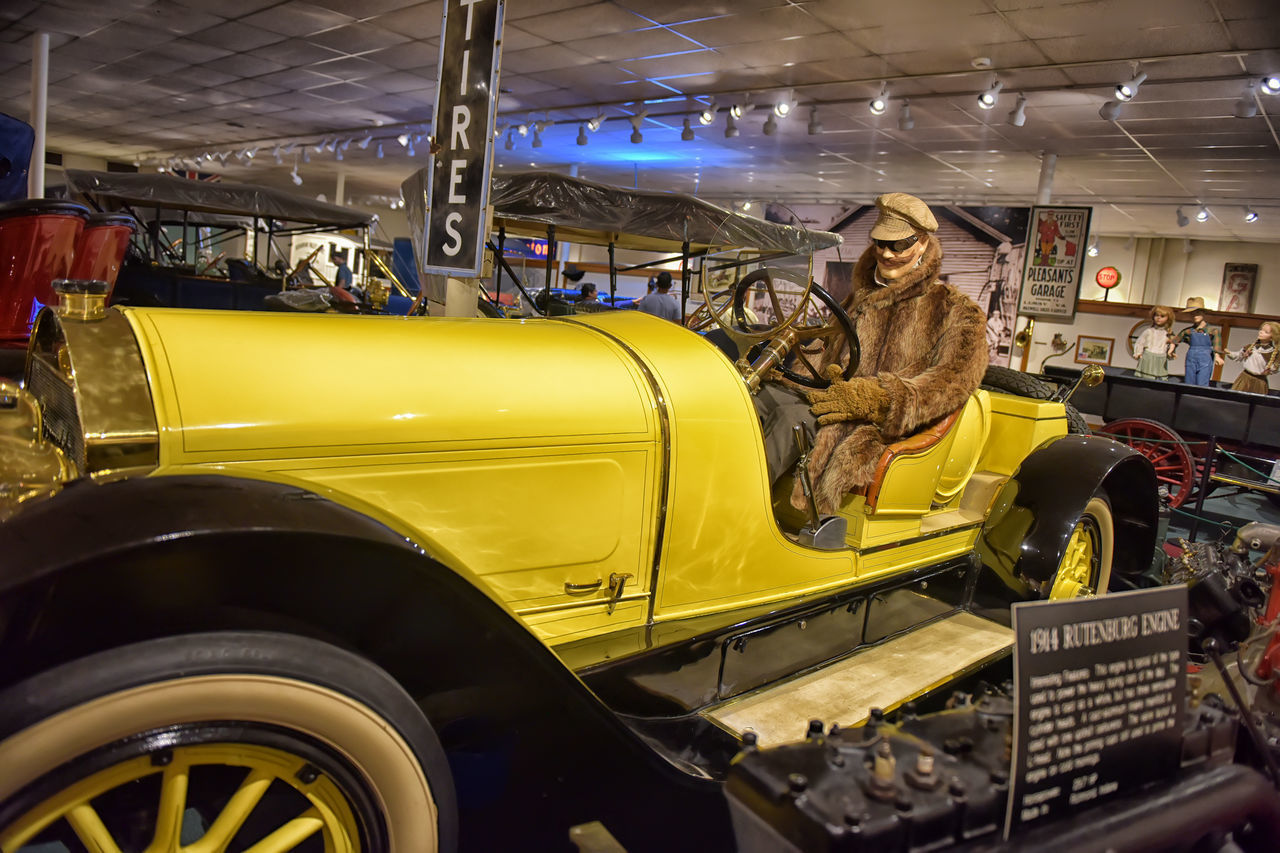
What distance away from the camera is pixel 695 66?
→ 7707 mm

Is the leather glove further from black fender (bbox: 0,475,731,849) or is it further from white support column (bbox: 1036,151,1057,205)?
white support column (bbox: 1036,151,1057,205)

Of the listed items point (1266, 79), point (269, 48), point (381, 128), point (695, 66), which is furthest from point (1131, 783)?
point (381, 128)

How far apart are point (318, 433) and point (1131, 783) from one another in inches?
58.9

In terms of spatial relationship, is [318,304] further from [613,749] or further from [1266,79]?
[1266,79]

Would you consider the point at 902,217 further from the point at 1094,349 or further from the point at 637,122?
the point at 1094,349

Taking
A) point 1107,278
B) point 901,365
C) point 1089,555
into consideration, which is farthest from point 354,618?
point 1107,278

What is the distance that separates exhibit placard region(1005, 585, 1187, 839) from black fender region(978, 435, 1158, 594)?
1648mm

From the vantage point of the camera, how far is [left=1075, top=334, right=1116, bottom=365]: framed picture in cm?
1069

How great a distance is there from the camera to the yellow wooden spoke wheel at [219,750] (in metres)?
0.99

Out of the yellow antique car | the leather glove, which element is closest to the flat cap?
the leather glove

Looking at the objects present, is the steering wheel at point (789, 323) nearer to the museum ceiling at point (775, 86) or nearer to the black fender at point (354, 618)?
the black fender at point (354, 618)

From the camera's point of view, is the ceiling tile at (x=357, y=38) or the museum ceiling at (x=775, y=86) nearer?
the museum ceiling at (x=775, y=86)

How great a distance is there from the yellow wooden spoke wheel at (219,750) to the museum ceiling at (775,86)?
599cm

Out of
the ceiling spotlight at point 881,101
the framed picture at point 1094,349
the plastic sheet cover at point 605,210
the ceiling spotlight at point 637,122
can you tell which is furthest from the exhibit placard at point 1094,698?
the framed picture at point 1094,349
